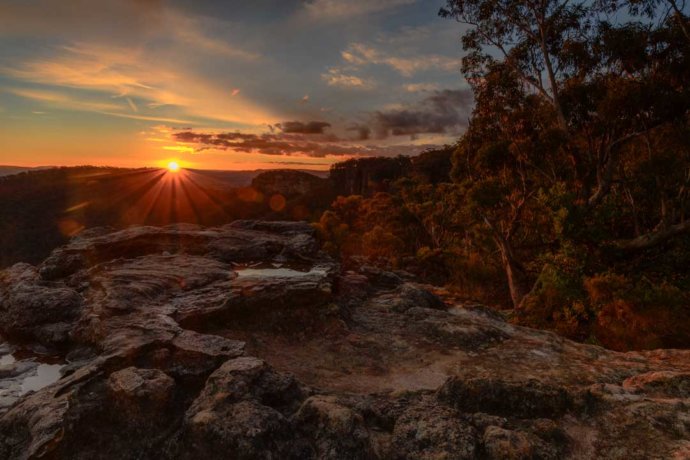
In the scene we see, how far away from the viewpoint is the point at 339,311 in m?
10.1

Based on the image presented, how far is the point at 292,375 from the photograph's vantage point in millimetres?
6172

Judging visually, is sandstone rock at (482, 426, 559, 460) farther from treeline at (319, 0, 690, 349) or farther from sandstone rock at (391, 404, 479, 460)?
treeline at (319, 0, 690, 349)

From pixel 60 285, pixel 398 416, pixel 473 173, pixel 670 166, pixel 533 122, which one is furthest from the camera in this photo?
pixel 473 173

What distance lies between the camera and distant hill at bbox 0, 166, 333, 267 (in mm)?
65312

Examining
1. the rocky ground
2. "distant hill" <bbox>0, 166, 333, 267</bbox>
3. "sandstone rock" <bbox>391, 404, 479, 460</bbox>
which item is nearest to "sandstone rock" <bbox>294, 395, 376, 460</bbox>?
the rocky ground

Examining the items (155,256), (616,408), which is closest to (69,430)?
(616,408)

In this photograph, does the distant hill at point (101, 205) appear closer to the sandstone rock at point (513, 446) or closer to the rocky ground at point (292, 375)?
the rocky ground at point (292, 375)

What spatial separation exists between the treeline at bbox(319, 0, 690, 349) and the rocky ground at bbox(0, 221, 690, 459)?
485 centimetres

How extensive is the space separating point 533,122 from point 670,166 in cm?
673

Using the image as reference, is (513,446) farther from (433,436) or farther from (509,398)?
(509,398)

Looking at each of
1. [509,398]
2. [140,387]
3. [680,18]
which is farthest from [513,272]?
[140,387]

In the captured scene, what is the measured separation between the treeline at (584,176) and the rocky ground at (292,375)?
4849 millimetres

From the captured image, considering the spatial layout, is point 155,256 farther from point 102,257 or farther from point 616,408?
point 616,408

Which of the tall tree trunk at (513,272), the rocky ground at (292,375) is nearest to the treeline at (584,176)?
the tall tree trunk at (513,272)
